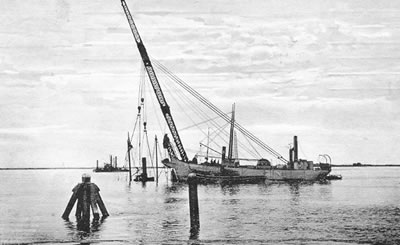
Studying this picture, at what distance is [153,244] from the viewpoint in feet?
102

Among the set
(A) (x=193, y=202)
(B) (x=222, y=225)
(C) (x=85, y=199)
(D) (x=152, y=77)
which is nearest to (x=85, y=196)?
(C) (x=85, y=199)

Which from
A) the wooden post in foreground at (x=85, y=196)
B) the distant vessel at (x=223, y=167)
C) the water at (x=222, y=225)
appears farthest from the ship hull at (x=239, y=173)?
the wooden post in foreground at (x=85, y=196)

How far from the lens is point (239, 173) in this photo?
116 m

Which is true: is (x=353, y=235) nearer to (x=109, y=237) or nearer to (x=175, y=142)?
(x=109, y=237)

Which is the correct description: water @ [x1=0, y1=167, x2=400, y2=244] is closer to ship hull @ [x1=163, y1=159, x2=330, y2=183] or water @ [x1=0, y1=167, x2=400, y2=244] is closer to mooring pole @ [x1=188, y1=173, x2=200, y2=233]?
mooring pole @ [x1=188, y1=173, x2=200, y2=233]

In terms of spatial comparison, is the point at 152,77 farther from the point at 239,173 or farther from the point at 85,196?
the point at 85,196

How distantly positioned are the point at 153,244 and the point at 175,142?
77644mm

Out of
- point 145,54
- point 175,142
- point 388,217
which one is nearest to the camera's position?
point 388,217

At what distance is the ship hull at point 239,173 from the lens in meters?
108

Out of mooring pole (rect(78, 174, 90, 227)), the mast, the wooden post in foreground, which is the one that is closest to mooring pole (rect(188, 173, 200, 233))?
the wooden post in foreground

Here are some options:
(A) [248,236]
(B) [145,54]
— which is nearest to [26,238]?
(A) [248,236]

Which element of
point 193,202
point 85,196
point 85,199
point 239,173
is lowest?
point 193,202

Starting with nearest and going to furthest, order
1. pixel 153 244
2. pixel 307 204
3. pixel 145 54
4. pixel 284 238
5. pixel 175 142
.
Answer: pixel 153 244, pixel 284 238, pixel 307 204, pixel 145 54, pixel 175 142

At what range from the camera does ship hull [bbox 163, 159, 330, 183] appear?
354 feet
